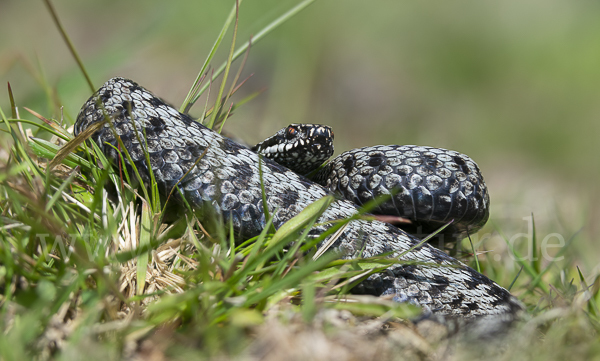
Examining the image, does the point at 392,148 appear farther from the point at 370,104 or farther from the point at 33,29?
the point at 33,29

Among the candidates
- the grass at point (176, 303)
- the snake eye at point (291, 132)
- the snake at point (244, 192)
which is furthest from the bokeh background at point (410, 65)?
the grass at point (176, 303)

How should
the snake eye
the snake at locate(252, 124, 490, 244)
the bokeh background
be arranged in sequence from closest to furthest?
the snake at locate(252, 124, 490, 244)
the snake eye
the bokeh background

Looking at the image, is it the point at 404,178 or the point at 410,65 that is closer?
the point at 404,178

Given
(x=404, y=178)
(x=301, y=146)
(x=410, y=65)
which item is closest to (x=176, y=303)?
(x=301, y=146)

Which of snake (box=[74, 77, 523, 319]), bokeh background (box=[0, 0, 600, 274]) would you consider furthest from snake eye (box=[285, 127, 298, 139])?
bokeh background (box=[0, 0, 600, 274])

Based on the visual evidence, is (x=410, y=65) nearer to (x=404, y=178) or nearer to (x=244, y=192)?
(x=404, y=178)

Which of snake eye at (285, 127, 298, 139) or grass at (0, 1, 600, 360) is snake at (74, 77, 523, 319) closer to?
grass at (0, 1, 600, 360)
